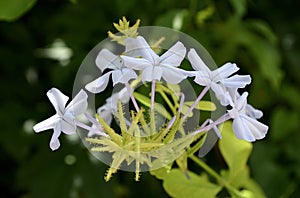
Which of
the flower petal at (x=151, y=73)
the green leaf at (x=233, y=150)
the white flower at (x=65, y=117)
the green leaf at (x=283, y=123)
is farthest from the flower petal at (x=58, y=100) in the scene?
the green leaf at (x=283, y=123)

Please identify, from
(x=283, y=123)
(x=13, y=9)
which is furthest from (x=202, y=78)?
(x=283, y=123)

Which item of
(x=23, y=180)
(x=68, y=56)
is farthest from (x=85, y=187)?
(x=68, y=56)

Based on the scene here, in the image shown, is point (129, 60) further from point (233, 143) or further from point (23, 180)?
point (23, 180)

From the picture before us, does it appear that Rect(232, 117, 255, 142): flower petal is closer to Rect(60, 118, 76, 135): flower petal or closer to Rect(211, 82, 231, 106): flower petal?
Rect(211, 82, 231, 106): flower petal

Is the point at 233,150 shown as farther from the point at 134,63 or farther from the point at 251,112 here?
the point at 134,63

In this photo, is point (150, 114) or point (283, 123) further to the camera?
point (283, 123)

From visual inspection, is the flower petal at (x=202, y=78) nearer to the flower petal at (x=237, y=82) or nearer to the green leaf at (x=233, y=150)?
the flower petal at (x=237, y=82)

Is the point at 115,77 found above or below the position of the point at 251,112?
above
